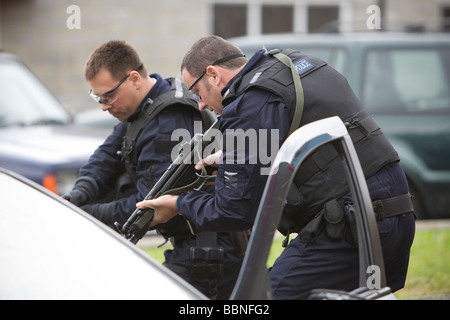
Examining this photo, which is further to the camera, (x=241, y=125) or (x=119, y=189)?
(x=119, y=189)

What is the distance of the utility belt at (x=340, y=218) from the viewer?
2533mm

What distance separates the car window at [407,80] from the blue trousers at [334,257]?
14.0 feet

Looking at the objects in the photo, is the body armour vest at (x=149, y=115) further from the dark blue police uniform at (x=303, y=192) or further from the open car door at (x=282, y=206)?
the open car door at (x=282, y=206)

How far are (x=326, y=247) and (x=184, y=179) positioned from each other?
0.67 metres

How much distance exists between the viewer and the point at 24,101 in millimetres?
6535

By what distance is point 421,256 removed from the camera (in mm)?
5902

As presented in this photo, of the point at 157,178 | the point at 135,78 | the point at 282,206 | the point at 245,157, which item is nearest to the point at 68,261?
the point at 282,206

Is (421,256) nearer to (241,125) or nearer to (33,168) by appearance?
(33,168)

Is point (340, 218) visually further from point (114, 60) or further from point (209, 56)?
point (114, 60)

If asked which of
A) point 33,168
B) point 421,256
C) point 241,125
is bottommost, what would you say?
point 421,256

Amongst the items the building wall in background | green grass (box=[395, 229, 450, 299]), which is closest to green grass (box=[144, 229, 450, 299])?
green grass (box=[395, 229, 450, 299])

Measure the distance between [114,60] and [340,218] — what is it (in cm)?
144
